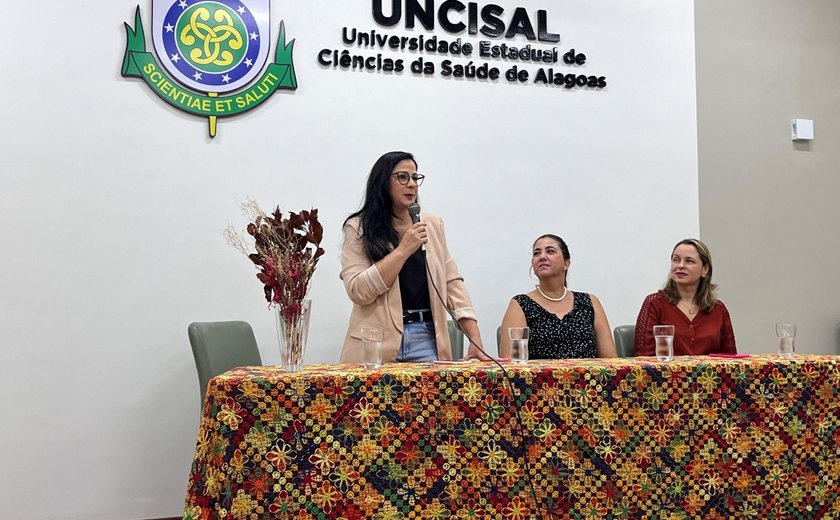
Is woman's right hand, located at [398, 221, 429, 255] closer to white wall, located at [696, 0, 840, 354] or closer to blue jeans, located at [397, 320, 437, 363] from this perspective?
blue jeans, located at [397, 320, 437, 363]

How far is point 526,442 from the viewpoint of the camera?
2104 millimetres

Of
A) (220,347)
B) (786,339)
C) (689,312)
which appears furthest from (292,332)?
(689,312)

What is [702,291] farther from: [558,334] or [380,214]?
[380,214]

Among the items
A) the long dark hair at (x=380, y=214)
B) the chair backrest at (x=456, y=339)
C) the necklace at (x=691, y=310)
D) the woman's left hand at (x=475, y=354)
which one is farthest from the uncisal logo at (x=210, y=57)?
the necklace at (x=691, y=310)

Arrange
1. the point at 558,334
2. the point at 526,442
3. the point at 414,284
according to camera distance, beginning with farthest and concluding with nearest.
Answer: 1. the point at 558,334
2. the point at 414,284
3. the point at 526,442

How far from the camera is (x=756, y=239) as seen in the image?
4.62 meters

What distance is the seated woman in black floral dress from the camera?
3154 mm

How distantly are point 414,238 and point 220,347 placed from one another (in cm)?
120

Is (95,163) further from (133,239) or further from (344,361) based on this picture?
(344,361)

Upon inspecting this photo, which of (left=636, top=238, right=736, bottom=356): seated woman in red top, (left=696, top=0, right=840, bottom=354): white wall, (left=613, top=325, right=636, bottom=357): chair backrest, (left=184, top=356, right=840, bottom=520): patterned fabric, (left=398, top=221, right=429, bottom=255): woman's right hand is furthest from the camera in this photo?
(left=696, top=0, right=840, bottom=354): white wall

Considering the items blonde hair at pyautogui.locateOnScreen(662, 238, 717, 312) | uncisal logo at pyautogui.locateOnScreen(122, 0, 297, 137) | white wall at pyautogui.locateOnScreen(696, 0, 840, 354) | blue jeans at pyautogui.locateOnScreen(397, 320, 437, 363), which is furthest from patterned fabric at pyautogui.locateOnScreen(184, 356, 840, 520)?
white wall at pyautogui.locateOnScreen(696, 0, 840, 354)

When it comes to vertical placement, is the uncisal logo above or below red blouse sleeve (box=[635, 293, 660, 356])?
above

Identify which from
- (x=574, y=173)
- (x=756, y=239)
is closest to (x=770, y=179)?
(x=756, y=239)

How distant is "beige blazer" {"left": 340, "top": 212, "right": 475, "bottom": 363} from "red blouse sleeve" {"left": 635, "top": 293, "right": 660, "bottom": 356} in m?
0.90
